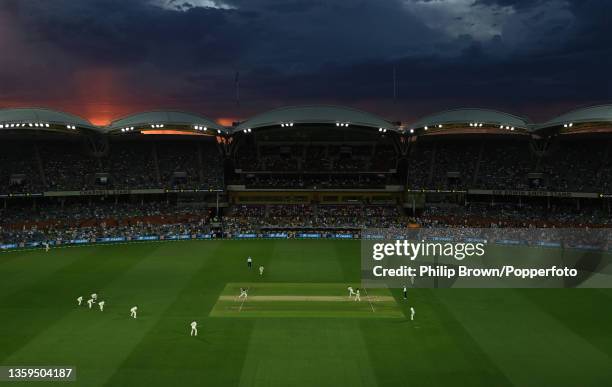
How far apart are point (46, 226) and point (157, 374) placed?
42.6 meters

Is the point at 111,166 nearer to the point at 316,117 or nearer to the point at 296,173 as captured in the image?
the point at 296,173

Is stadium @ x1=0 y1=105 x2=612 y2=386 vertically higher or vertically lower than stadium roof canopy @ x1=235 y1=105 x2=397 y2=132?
lower

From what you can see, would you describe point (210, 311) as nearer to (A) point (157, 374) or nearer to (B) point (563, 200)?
(A) point (157, 374)

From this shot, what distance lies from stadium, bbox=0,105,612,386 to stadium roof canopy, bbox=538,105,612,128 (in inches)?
7.0

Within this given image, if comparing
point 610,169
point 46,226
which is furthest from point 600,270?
point 46,226

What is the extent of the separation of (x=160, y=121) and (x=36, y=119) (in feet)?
41.4

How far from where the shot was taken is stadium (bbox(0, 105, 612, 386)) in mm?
21172

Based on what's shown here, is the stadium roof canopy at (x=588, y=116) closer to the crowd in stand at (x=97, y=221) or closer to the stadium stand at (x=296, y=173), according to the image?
the stadium stand at (x=296, y=173)

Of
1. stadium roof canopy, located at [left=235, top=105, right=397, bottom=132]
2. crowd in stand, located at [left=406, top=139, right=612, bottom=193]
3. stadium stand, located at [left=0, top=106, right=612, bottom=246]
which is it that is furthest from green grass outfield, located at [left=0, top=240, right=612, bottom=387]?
crowd in stand, located at [left=406, top=139, right=612, bottom=193]

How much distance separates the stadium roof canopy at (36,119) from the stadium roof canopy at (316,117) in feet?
63.2

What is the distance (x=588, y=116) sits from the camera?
49781 millimetres

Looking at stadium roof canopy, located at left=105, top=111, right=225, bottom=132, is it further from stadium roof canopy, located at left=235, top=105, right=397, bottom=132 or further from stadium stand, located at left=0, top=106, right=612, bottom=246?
stadium roof canopy, located at left=235, top=105, right=397, bottom=132

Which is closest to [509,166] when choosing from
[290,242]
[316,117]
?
[316,117]

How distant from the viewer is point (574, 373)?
19.5 metres
